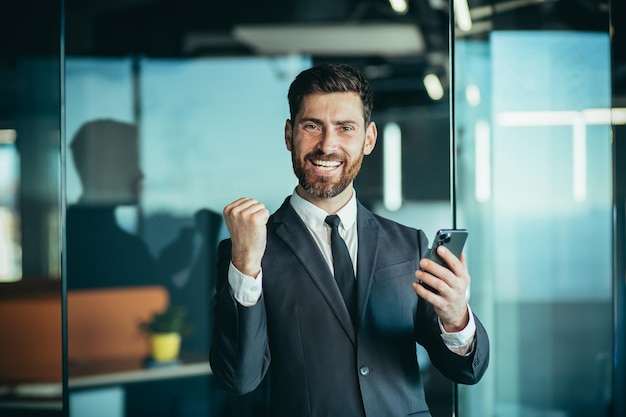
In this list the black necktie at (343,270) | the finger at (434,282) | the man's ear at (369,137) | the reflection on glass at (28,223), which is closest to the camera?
the finger at (434,282)

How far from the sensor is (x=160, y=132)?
11.6ft

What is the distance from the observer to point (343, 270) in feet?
6.21

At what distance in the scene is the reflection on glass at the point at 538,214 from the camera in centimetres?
342

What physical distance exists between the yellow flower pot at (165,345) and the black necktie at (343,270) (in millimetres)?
1937

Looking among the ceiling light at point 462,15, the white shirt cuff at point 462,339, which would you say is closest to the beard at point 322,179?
the white shirt cuff at point 462,339

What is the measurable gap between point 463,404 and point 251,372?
6.58 ft

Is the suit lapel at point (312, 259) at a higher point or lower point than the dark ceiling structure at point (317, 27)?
lower

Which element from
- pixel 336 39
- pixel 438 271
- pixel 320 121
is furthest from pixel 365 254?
pixel 336 39

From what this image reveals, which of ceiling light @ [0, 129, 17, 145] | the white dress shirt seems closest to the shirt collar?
the white dress shirt

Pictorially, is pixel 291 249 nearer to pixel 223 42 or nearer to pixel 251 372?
pixel 251 372

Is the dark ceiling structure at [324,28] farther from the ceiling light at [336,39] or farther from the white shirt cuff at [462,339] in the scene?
the white shirt cuff at [462,339]

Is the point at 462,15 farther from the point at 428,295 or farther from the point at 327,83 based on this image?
the point at 428,295

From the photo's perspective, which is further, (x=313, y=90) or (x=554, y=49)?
(x=554, y=49)

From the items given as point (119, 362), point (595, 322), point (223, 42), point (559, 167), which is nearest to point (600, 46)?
point (559, 167)
